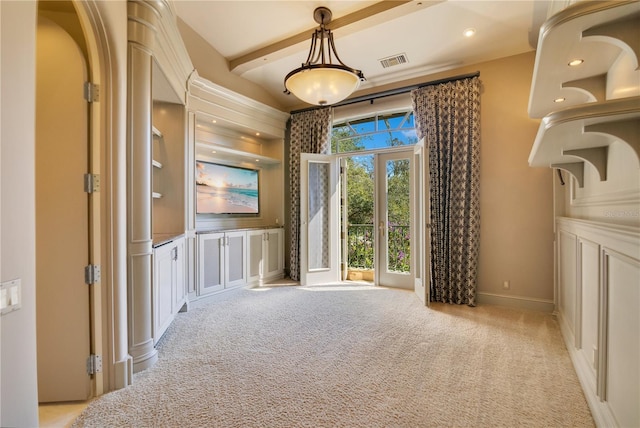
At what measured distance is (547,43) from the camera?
4.12 feet

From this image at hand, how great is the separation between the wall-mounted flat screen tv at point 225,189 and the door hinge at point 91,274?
96.5 inches

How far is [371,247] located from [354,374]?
3225mm

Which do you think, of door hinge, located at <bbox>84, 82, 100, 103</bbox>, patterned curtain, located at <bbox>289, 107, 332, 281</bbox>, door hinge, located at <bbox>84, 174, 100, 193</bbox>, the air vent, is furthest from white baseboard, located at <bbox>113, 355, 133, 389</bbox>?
the air vent

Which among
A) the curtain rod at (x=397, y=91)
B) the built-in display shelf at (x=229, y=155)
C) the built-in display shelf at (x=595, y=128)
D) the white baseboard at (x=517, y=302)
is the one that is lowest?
the white baseboard at (x=517, y=302)

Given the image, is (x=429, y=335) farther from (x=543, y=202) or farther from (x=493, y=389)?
(x=543, y=202)

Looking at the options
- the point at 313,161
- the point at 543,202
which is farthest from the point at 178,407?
the point at 543,202

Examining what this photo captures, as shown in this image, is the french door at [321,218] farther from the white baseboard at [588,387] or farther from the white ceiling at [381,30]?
the white baseboard at [588,387]

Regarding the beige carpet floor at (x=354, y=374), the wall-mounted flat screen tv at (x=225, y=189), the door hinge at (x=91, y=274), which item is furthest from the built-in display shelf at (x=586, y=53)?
the wall-mounted flat screen tv at (x=225, y=189)

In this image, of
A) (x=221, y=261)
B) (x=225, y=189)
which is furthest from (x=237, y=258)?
(x=225, y=189)

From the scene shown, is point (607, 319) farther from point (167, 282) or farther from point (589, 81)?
point (167, 282)

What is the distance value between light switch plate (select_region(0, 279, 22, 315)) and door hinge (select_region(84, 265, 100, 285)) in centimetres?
97

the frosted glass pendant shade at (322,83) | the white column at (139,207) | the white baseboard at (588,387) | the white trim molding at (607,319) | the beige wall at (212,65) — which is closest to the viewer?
the white trim molding at (607,319)

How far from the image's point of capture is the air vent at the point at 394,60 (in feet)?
13.3

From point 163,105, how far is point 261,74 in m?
1.69
